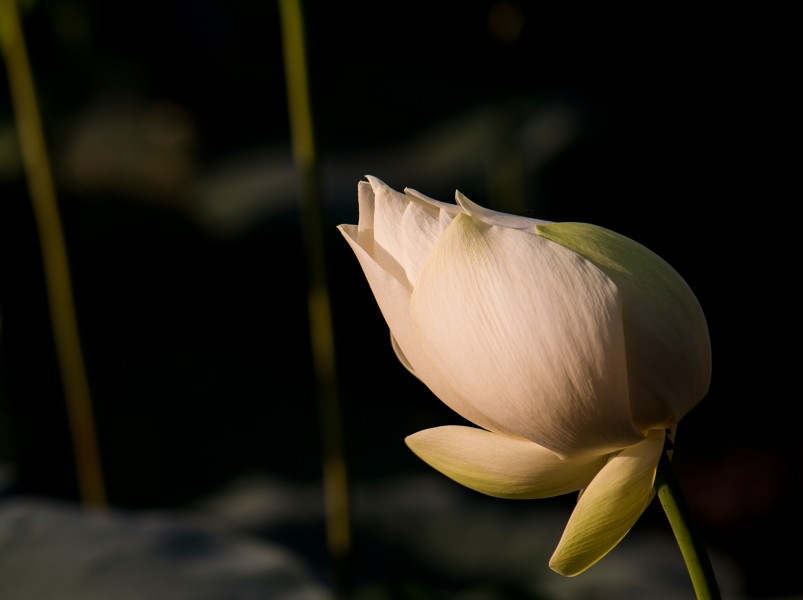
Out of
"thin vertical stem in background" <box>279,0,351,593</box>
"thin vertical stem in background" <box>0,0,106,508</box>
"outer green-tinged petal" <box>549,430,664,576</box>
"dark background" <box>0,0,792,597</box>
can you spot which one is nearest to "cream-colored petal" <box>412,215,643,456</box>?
"outer green-tinged petal" <box>549,430,664,576</box>

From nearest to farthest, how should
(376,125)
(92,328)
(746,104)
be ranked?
(746,104)
(92,328)
(376,125)

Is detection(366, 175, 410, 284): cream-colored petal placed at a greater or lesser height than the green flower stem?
greater

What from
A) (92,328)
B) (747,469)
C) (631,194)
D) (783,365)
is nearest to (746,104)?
(631,194)

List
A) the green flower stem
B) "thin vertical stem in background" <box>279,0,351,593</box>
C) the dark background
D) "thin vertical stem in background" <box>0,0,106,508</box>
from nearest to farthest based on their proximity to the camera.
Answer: the green flower stem → "thin vertical stem in background" <box>279,0,351,593</box> → "thin vertical stem in background" <box>0,0,106,508</box> → the dark background

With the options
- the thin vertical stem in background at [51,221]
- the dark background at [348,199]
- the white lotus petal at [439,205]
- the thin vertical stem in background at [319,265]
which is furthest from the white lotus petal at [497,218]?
the dark background at [348,199]

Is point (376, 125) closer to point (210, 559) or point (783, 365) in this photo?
point (783, 365)

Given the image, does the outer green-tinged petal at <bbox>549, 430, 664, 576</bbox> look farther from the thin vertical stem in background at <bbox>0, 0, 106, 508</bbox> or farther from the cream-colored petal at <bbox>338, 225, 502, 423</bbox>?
the thin vertical stem in background at <bbox>0, 0, 106, 508</bbox>
